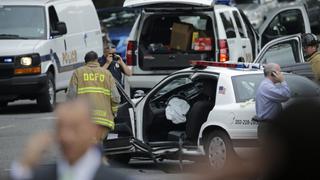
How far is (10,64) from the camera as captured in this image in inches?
696

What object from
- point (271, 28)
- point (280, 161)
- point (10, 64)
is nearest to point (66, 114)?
point (280, 161)

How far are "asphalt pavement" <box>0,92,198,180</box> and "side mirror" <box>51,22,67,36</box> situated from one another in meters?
1.57

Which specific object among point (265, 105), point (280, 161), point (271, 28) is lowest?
point (271, 28)

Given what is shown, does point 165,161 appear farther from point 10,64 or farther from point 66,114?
point 66,114

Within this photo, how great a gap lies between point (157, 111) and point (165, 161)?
3.05 ft

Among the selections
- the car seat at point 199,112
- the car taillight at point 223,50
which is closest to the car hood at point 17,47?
the car taillight at point 223,50

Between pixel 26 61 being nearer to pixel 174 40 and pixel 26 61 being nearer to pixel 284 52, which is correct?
pixel 174 40

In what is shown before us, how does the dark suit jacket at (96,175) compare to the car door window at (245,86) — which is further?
the car door window at (245,86)

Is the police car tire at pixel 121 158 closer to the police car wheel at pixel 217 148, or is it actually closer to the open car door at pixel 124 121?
the open car door at pixel 124 121

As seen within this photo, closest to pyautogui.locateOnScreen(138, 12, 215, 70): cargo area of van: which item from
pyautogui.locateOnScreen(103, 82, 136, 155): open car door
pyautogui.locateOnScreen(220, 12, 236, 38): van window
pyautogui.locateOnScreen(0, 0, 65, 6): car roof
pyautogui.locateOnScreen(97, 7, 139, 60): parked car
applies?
pyautogui.locateOnScreen(220, 12, 236, 38): van window

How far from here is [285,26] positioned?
2120 centimetres

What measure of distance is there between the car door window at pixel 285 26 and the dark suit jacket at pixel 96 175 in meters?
17.3

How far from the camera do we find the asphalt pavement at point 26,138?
11250 millimetres

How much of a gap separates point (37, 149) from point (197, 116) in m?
7.54
